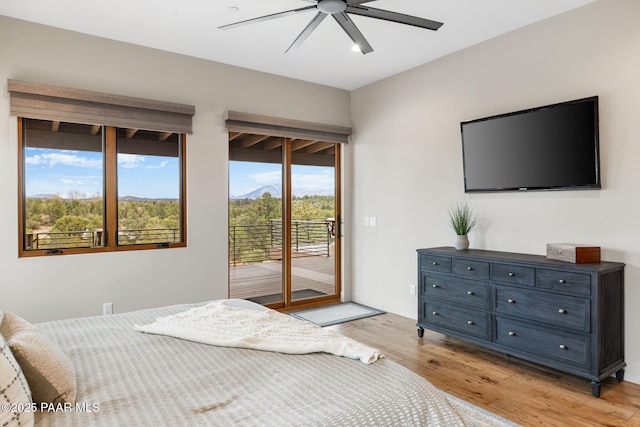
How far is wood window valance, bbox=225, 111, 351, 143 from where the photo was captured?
4379 millimetres

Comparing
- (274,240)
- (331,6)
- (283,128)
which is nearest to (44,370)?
(331,6)

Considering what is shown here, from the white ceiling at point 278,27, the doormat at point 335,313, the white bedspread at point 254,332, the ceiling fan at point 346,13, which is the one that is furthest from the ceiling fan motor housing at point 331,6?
the doormat at point 335,313

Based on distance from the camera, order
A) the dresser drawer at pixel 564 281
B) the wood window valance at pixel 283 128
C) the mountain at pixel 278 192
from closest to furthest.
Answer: the dresser drawer at pixel 564 281 → the wood window valance at pixel 283 128 → the mountain at pixel 278 192

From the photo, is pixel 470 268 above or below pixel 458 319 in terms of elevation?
above

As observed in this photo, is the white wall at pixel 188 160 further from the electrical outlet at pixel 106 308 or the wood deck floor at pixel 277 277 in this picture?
the wood deck floor at pixel 277 277

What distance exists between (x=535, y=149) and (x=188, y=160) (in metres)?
3.20

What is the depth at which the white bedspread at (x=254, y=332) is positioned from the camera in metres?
1.75

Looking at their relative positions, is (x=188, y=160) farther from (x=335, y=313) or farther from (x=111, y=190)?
(x=335, y=313)

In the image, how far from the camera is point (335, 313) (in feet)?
15.6

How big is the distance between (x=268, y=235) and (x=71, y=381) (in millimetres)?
3412

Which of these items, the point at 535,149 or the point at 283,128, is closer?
the point at 535,149

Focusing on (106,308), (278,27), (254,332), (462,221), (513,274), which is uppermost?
(278,27)

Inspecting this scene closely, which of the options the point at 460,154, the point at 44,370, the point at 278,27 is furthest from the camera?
the point at 460,154

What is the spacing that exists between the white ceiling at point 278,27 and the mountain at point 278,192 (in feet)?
4.43
